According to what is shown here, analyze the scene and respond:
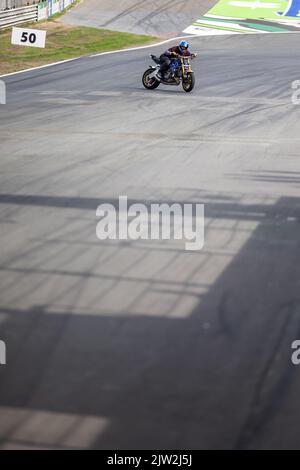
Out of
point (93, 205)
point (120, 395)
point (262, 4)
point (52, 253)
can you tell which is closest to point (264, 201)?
point (93, 205)

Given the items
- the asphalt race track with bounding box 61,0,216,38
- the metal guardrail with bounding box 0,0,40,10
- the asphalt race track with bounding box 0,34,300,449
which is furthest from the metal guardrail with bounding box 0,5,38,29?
the asphalt race track with bounding box 0,34,300,449

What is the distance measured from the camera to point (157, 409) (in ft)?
24.9

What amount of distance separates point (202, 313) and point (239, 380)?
1865 mm

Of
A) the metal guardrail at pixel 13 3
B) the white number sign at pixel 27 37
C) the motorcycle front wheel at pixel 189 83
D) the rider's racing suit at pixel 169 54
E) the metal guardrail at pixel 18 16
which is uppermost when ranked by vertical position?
the metal guardrail at pixel 13 3

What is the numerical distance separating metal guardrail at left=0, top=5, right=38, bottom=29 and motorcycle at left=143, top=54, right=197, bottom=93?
18387 mm

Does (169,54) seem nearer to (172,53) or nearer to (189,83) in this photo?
(172,53)

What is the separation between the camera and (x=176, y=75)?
30688mm

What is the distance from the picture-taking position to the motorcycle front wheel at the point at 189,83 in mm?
30342

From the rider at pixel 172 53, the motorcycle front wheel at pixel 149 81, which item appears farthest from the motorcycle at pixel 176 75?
the rider at pixel 172 53

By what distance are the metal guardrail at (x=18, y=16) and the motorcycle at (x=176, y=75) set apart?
18387 mm

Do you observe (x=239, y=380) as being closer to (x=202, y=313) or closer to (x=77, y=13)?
(x=202, y=313)

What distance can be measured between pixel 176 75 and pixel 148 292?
20947 millimetres

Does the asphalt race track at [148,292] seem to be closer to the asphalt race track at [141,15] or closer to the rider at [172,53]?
the rider at [172,53]

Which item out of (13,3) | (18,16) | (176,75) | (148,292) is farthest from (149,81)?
(148,292)
